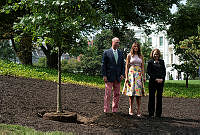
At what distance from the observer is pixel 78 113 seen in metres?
8.41

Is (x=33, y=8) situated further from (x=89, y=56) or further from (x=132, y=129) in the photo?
(x=89, y=56)

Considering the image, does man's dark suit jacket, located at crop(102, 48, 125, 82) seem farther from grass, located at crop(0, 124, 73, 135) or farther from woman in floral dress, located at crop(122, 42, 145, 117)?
grass, located at crop(0, 124, 73, 135)

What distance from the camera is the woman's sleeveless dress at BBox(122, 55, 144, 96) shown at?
327 inches

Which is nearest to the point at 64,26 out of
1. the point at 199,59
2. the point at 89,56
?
the point at 199,59

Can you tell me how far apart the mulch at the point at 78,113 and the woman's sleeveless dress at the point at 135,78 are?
0.69m

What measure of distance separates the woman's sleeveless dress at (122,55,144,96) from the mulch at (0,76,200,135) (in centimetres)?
69

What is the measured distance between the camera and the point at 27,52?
78.3 ft

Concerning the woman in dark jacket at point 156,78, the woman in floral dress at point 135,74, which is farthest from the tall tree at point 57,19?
the woman in dark jacket at point 156,78

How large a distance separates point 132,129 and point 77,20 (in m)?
2.67

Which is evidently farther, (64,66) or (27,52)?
(64,66)

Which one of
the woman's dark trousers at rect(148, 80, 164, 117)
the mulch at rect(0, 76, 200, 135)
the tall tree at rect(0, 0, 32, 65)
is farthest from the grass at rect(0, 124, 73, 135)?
the tall tree at rect(0, 0, 32, 65)

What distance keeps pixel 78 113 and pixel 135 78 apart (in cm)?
183

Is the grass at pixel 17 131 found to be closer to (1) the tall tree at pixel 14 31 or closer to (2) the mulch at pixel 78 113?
(2) the mulch at pixel 78 113

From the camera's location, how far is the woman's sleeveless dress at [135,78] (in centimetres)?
830
